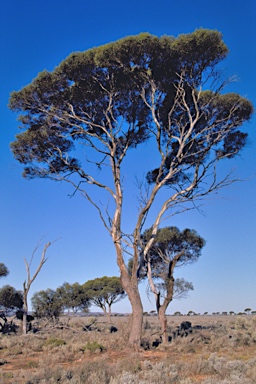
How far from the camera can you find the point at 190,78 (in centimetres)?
1419

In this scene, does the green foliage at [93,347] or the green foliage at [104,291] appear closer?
the green foliage at [93,347]

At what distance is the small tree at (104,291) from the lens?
36.4 meters

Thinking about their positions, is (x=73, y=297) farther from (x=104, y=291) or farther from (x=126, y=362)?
(x=126, y=362)

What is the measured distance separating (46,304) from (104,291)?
6350mm

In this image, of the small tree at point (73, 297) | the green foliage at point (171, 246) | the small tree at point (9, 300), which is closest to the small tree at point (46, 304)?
the small tree at point (73, 297)

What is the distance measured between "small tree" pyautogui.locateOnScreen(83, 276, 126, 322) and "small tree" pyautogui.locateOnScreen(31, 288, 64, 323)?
4.35 meters

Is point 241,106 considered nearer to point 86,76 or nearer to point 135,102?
point 135,102

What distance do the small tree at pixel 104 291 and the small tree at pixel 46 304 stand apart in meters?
4.35

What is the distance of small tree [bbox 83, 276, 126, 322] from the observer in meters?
36.4

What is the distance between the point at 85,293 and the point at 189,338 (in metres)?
22.7

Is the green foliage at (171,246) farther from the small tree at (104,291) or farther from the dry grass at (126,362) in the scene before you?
the small tree at (104,291)

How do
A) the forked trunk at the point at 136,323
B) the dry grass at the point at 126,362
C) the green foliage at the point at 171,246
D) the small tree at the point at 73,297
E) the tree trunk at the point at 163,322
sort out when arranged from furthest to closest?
the small tree at the point at 73,297 → the green foliage at the point at 171,246 → the tree trunk at the point at 163,322 → the forked trunk at the point at 136,323 → the dry grass at the point at 126,362

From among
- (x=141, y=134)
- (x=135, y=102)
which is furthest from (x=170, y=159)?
(x=135, y=102)

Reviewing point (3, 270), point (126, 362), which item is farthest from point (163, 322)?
point (3, 270)
